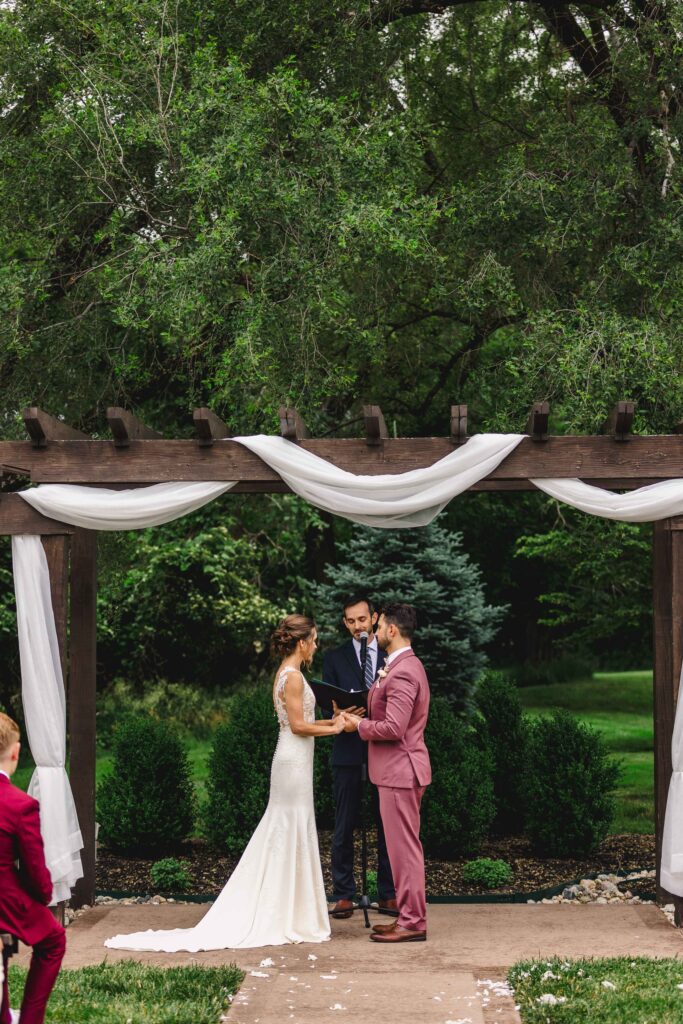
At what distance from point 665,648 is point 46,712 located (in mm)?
4057

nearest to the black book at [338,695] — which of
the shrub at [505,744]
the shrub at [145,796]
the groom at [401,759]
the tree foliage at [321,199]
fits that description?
the groom at [401,759]

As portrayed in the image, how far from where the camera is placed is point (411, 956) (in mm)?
6523

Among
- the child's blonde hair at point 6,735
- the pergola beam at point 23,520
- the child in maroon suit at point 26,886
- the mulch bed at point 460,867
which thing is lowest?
the mulch bed at point 460,867

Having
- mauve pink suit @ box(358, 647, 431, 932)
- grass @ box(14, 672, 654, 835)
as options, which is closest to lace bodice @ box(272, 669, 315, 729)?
mauve pink suit @ box(358, 647, 431, 932)

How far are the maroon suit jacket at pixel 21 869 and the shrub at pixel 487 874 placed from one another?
17.5 ft

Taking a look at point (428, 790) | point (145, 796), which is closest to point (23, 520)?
point (145, 796)

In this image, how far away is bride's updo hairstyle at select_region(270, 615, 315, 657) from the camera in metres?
7.07

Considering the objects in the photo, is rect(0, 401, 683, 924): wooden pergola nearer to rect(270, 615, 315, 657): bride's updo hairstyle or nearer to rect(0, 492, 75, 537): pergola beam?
rect(0, 492, 75, 537): pergola beam

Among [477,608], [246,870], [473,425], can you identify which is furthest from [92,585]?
[473,425]

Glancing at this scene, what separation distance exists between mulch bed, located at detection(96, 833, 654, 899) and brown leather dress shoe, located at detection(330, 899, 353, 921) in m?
1.47

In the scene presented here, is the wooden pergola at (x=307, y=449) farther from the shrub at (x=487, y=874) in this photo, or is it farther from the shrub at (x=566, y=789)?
the shrub at (x=566, y=789)

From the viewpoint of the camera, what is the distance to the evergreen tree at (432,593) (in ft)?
38.4

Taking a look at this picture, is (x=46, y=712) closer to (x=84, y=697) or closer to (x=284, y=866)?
(x=84, y=697)

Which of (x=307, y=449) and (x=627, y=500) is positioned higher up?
(x=307, y=449)
